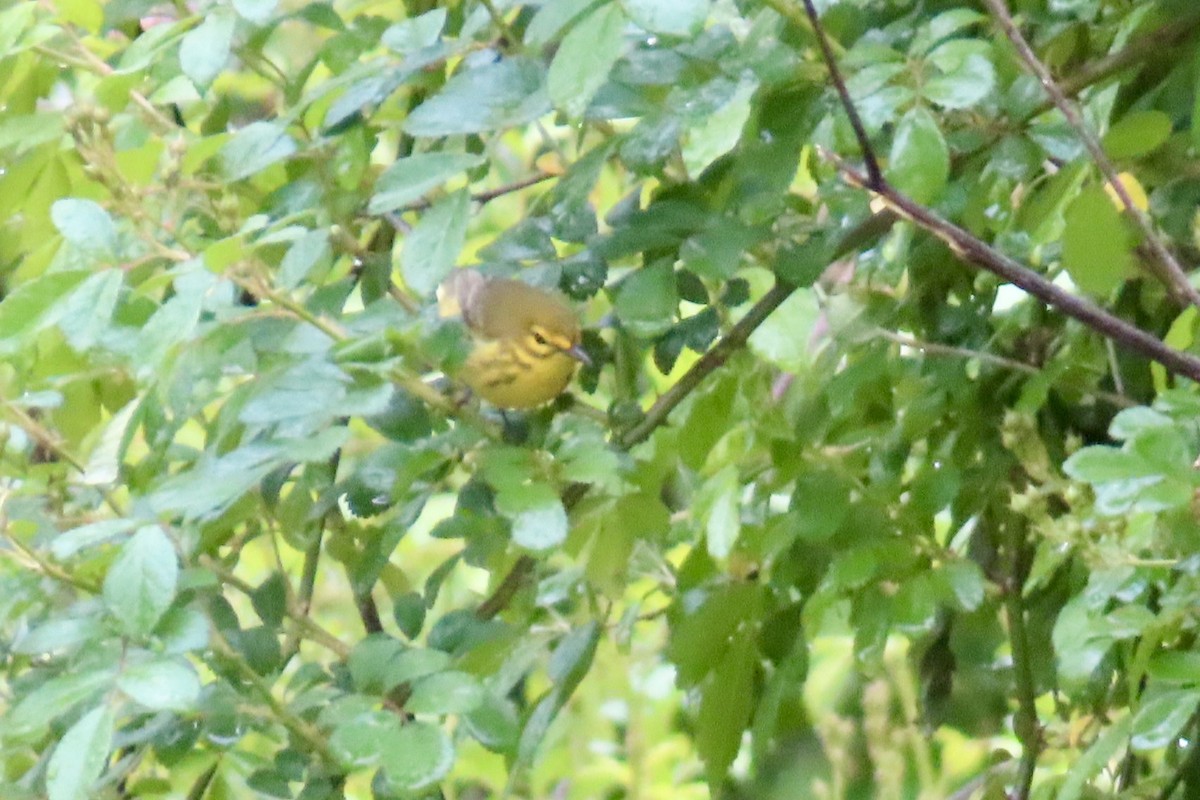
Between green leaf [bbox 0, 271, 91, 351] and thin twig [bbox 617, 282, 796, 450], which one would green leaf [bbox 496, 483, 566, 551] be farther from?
green leaf [bbox 0, 271, 91, 351]

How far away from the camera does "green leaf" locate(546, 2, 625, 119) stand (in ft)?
2.29

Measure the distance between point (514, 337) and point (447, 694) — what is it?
41cm

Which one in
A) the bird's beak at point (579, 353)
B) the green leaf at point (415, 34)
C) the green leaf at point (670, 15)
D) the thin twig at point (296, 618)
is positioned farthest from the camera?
the bird's beak at point (579, 353)

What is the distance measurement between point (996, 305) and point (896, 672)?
35 cm

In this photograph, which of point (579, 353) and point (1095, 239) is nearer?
point (1095, 239)

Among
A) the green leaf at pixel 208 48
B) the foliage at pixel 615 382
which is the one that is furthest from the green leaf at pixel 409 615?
the green leaf at pixel 208 48

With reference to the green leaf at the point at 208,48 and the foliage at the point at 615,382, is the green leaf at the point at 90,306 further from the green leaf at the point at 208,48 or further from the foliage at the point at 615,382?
the green leaf at the point at 208,48

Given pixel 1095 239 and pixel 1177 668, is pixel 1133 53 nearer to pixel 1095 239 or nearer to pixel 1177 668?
pixel 1095 239

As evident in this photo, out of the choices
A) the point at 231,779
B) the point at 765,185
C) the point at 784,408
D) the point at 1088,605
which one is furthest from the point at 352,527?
the point at 1088,605

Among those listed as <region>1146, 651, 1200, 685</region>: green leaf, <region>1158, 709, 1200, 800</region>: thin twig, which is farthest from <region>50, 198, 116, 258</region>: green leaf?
<region>1158, 709, 1200, 800</region>: thin twig

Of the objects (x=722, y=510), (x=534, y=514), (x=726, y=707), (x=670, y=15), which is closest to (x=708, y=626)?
(x=726, y=707)

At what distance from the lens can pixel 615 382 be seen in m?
1.07

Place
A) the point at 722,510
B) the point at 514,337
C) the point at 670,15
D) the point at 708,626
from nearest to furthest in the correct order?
the point at 670,15, the point at 722,510, the point at 708,626, the point at 514,337

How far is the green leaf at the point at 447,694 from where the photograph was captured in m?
0.78
